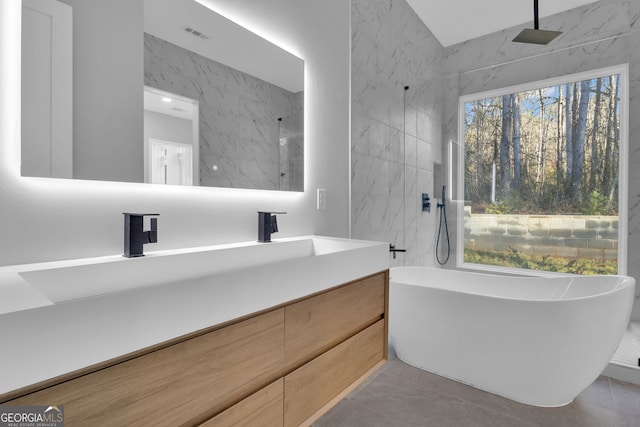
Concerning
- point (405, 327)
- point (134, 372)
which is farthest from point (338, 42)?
point (134, 372)

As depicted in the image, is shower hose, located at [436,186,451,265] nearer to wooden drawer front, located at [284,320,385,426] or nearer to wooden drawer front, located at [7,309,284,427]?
wooden drawer front, located at [284,320,385,426]

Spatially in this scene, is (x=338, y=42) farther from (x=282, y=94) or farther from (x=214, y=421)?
(x=214, y=421)

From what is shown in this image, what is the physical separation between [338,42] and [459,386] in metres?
2.45

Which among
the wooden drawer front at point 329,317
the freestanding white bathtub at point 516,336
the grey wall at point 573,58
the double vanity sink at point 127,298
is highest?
the grey wall at point 573,58

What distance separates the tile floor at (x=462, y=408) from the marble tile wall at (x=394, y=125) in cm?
109

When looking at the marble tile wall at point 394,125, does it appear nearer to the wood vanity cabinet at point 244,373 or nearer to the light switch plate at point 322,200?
the light switch plate at point 322,200

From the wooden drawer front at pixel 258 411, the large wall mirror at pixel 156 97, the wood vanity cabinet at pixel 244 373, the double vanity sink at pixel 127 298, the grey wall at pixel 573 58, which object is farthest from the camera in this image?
the grey wall at pixel 573 58

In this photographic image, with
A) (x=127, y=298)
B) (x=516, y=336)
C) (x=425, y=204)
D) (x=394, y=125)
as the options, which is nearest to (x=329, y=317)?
(x=127, y=298)

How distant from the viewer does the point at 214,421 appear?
0.92 metres

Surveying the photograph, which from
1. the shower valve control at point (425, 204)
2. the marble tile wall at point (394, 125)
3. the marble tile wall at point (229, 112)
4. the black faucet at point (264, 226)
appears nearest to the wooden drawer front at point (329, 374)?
the black faucet at point (264, 226)

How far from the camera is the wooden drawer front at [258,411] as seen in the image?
95cm

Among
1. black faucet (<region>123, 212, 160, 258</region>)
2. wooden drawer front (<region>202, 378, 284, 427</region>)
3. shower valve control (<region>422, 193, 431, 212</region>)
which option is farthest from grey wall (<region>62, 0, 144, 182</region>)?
shower valve control (<region>422, 193, 431, 212</region>)

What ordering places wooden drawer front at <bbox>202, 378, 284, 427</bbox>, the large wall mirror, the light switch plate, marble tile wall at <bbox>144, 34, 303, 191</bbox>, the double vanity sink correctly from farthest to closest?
the light switch plate, marble tile wall at <bbox>144, 34, 303, 191</bbox>, the large wall mirror, wooden drawer front at <bbox>202, 378, 284, 427</bbox>, the double vanity sink

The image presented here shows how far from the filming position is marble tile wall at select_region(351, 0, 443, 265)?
2.64 metres
